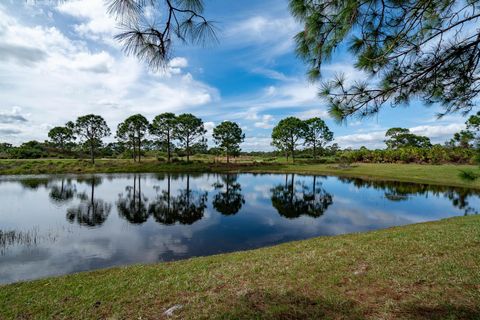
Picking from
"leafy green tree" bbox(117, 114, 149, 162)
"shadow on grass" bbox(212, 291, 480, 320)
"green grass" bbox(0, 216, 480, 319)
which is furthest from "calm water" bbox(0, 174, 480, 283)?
"leafy green tree" bbox(117, 114, 149, 162)

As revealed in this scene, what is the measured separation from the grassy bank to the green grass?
28230mm

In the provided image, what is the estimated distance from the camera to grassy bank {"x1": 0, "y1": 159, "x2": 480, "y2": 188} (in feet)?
107

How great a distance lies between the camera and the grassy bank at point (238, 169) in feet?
107

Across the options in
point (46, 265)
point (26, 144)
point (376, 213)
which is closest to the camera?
point (46, 265)

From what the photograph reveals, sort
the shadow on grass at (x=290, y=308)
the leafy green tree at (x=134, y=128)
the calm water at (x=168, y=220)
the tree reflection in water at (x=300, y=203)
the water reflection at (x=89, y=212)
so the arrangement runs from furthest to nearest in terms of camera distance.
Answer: the leafy green tree at (x=134, y=128), the tree reflection in water at (x=300, y=203), the water reflection at (x=89, y=212), the calm water at (x=168, y=220), the shadow on grass at (x=290, y=308)

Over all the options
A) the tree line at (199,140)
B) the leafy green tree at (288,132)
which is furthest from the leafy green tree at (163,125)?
the leafy green tree at (288,132)

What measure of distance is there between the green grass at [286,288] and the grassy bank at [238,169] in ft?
92.6

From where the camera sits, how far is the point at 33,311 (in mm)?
4383

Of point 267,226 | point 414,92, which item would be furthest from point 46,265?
point 414,92

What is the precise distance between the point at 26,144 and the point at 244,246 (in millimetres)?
88813

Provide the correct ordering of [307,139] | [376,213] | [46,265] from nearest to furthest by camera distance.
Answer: [46,265], [376,213], [307,139]

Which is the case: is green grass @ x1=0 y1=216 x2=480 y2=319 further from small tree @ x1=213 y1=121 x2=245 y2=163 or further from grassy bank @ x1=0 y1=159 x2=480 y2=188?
small tree @ x1=213 y1=121 x2=245 y2=163

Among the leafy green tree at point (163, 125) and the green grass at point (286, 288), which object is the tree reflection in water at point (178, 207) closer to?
the green grass at point (286, 288)

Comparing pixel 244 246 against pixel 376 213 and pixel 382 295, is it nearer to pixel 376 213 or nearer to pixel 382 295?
pixel 382 295
